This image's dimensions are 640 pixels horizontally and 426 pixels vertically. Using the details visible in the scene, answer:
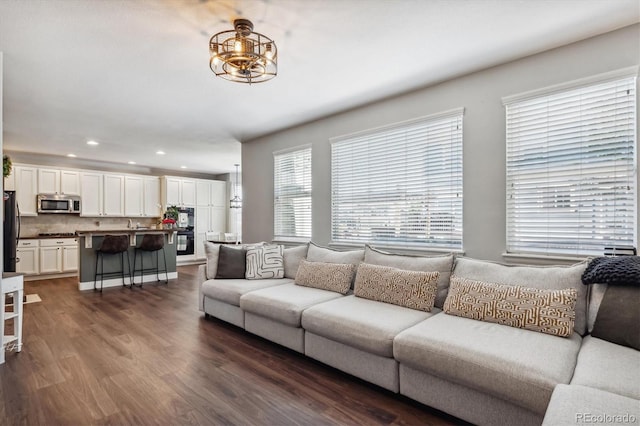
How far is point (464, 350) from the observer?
186 centimetres

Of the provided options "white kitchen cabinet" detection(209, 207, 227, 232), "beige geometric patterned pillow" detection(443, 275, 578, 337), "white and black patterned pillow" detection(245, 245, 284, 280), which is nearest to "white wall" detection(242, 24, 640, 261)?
"beige geometric patterned pillow" detection(443, 275, 578, 337)

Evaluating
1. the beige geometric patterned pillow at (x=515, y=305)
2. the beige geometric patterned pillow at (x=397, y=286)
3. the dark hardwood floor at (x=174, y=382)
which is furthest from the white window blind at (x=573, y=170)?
the dark hardwood floor at (x=174, y=382)

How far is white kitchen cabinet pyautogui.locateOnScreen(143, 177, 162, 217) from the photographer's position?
820 centimetres

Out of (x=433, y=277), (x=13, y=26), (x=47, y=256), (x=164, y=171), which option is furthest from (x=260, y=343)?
(x=164, y=171)

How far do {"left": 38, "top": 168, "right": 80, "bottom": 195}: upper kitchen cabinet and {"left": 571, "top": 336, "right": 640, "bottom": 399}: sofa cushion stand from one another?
863cm

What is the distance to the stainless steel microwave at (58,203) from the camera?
6676mm

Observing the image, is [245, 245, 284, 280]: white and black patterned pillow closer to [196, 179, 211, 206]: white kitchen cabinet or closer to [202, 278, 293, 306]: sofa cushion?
[202, 278, 293, 306]: sofa cushion

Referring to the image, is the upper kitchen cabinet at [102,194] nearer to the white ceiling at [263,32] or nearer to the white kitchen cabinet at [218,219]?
the white kitchen cabinet at [218,219]

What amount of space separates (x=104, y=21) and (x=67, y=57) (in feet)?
2.72

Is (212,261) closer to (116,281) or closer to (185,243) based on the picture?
(116,281)

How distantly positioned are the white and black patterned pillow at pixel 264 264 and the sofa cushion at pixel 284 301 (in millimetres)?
498

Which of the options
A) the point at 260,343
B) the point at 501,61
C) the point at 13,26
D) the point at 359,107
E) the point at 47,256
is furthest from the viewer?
the point at 47,256

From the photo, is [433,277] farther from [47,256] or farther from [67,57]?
[47,256]

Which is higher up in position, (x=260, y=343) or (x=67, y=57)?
(x=67, y=57)
